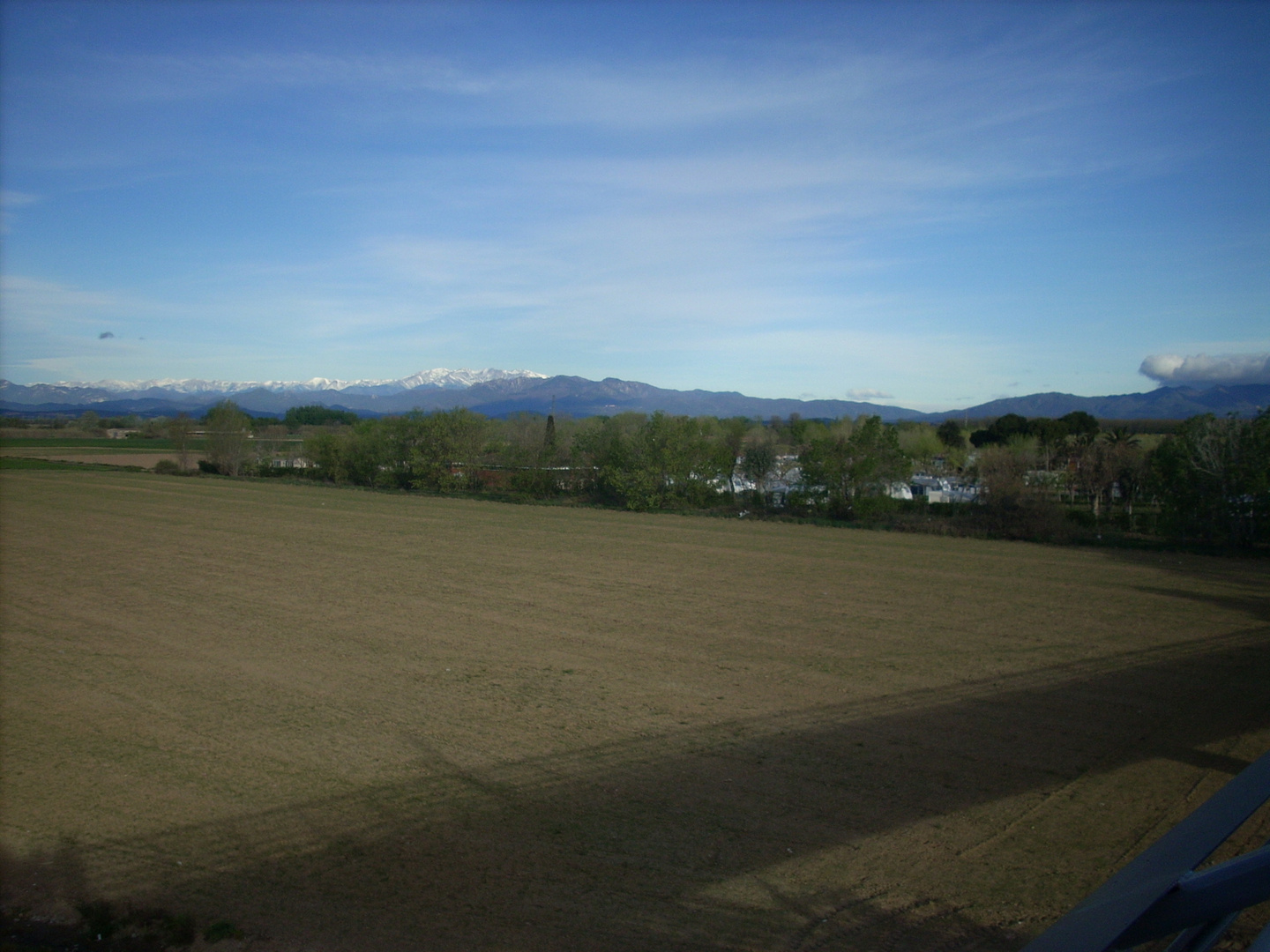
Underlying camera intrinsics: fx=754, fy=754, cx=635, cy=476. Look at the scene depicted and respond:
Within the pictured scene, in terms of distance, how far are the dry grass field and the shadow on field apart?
0.03 metres

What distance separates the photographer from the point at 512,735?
348 inches

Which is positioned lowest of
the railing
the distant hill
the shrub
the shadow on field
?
the shrub

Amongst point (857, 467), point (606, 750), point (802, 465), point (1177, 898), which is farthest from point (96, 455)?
point (1177, 898)

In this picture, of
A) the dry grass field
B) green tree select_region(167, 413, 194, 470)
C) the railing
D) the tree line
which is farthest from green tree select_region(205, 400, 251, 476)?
the railing

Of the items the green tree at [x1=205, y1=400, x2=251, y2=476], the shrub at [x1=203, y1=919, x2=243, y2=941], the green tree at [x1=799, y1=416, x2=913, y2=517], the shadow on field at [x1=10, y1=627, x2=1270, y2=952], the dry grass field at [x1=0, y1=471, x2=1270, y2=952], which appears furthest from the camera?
the green tree at [x1=205, y1=400, x2=251, y2=476]

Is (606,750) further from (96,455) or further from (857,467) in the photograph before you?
(96,455)

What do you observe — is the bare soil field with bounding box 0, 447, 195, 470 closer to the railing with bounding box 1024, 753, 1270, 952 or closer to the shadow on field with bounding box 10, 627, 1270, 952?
the shadow on field with bounding box 10, 627, 1270, 952

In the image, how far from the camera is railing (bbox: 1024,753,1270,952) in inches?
56.5

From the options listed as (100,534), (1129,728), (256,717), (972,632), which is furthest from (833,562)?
(100,534)

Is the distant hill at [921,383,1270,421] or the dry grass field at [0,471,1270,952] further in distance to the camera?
the distant hill at [921,383,1270,421]

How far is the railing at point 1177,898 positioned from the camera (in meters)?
1.43

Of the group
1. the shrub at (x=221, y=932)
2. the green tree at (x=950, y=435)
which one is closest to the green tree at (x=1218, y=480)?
the shrub at (x=221, y=932)

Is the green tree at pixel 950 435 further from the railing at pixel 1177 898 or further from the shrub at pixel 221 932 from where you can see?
the railing at pixel 1177 898

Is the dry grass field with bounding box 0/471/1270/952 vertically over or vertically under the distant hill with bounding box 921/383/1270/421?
under
